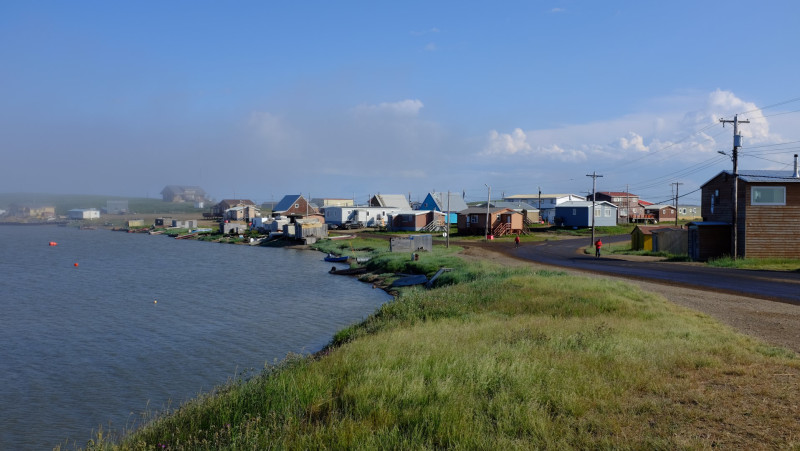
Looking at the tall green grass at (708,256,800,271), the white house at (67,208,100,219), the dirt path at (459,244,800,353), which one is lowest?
the dirt path at (459,244,800,353)

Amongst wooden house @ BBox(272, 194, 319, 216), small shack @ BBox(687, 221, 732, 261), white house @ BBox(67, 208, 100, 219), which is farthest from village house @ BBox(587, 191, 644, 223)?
white house @ BBox(67, 208, 100, 219)

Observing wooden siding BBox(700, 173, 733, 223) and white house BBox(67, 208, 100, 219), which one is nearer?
wooden siding BBox(700, 173, 733, 223)

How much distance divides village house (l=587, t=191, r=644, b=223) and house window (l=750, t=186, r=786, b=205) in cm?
6010

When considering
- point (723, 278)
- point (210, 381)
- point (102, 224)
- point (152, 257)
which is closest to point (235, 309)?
point (210, 381)

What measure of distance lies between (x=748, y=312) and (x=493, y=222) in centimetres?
5016

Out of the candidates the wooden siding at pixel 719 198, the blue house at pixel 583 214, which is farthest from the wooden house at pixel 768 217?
the blue house at pixel 583 214

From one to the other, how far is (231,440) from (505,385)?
3.67 meters

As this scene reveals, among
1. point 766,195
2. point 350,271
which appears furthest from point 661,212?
point 350,271

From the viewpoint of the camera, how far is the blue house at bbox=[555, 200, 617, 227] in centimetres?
7612

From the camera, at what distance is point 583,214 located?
76.1 meters

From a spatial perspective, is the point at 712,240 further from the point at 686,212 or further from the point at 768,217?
the point at 686,212

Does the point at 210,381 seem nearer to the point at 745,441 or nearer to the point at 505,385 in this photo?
the point at 505,385

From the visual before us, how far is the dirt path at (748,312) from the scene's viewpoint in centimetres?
1270

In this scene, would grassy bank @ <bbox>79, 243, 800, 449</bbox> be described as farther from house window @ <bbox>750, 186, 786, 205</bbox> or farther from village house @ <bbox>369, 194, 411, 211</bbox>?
village house @ <bbox>369, 194, 411, 211</bbox>
